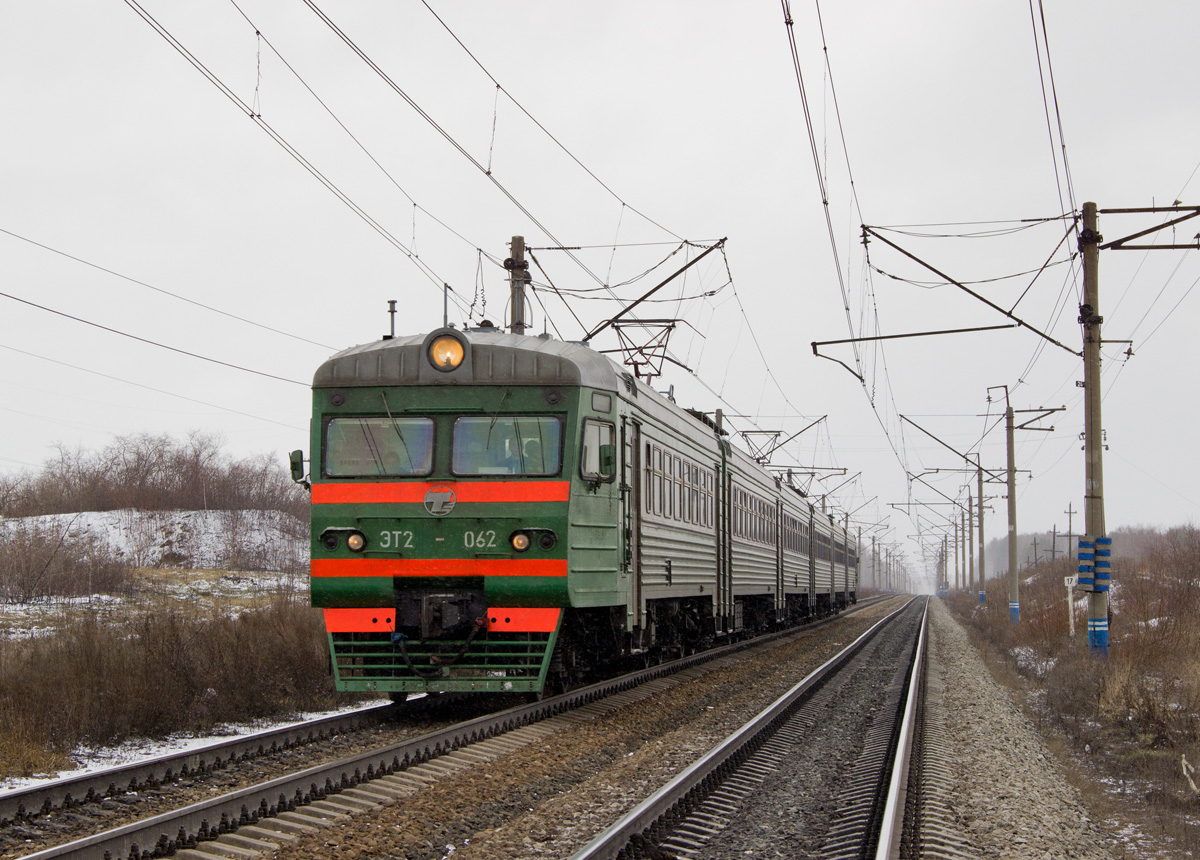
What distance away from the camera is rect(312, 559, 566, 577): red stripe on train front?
988 centimetres

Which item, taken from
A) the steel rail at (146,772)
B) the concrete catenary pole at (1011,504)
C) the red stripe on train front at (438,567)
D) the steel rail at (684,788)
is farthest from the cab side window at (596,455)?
the concrete catenary pole at (1011,504)

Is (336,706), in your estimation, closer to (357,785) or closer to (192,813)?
(357,785)

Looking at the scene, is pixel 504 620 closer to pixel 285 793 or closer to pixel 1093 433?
pixel 285 793

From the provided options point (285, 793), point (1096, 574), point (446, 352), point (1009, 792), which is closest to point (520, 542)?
point (446, 352)

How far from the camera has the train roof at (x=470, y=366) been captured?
10305 mm

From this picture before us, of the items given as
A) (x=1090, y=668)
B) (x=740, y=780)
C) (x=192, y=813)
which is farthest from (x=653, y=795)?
(x=1090, y=668)

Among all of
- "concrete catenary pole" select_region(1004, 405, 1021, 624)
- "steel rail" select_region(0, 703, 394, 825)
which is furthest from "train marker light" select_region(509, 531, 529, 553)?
"concrete catenary pole" select_region(1004, 405, 1021, 624)

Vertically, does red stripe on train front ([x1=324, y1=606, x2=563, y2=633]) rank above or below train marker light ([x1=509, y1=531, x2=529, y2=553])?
below

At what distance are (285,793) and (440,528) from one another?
12.1 ft

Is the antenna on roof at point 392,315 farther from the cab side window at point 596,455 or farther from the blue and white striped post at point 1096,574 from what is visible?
the blue and white striped post at point 1096,574

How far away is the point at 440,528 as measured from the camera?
32.9 feet

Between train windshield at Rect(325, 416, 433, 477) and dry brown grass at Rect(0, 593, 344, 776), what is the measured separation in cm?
237

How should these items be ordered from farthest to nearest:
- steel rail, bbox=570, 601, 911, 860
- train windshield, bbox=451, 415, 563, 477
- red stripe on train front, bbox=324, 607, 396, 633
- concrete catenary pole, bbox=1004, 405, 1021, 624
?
concrete catenary pole, bbox=1004, 405, 1021, 624, train windshield, bbox=451, 415, 563, 477, red stripe on train front, bbox=324, 607, 396, 633, steel rail, bbox=570, 601, 911, 860

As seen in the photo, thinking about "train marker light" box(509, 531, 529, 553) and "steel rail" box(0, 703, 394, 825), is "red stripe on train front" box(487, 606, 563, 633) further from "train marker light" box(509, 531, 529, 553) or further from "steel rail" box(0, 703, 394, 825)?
"steel rail" box(0, 703, 394, 825)
